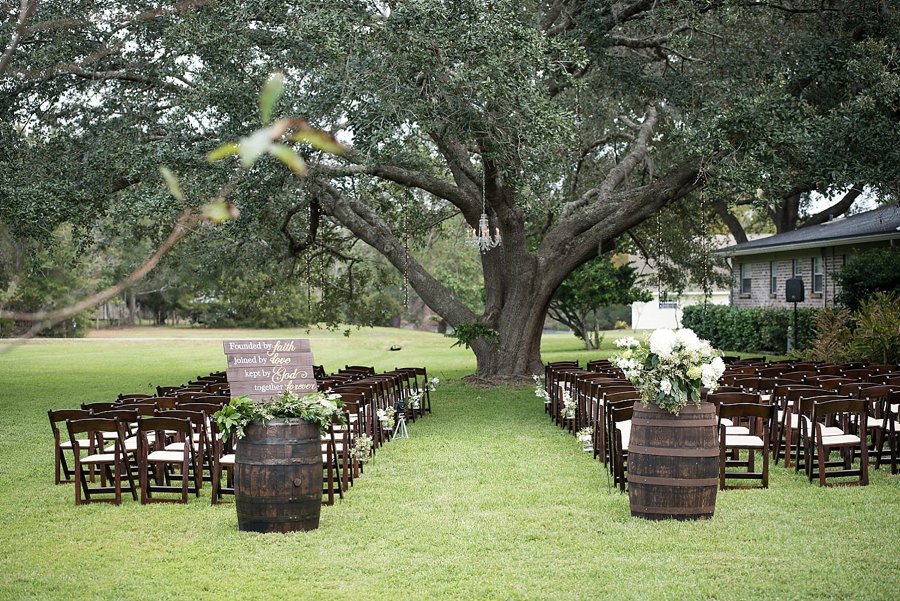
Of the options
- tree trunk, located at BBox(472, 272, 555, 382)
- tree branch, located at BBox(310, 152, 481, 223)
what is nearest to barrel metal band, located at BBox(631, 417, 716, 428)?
tree branch, located at BBox(310, 152, 481, 223)

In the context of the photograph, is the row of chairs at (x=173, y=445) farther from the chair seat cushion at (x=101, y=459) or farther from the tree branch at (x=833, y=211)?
the tree branch at (x=833, y=211)

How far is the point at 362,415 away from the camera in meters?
12.3

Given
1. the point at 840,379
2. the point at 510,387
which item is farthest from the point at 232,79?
the point at 840,379

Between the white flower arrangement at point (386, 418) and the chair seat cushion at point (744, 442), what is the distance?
15.6 feet

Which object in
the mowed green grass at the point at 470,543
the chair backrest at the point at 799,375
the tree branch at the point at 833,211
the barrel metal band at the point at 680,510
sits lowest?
the mowed green grass at the point at 470,543

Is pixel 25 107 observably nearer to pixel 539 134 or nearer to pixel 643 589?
pixel 539 134

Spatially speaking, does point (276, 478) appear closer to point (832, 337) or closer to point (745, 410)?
point (745, 410)

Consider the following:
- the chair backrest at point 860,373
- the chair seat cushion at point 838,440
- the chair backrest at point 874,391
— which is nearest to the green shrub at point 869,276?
the chair backrest at point 860,373

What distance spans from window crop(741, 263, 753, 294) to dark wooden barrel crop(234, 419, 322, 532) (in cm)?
2907

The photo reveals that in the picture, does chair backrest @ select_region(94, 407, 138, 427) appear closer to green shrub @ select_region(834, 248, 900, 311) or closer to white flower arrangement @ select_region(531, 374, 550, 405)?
white flower arrangement @ select_region(531, 374, 550, 405)

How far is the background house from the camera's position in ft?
87.6

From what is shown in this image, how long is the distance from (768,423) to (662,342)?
2.63 m

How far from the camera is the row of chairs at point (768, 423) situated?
9562 millimetres

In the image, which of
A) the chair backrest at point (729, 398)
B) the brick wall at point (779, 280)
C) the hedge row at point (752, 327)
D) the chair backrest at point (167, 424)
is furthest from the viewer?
the brick wall at point (779, 280)
